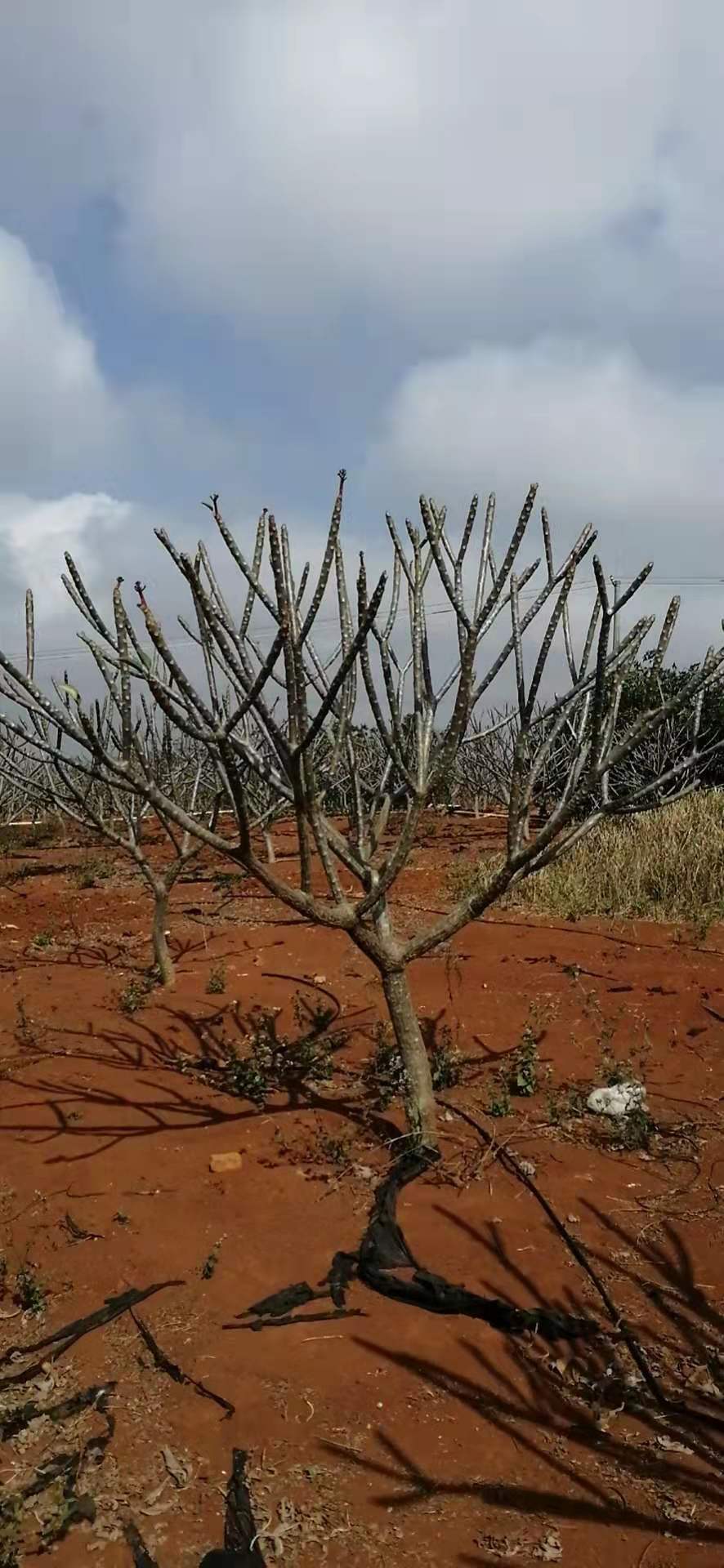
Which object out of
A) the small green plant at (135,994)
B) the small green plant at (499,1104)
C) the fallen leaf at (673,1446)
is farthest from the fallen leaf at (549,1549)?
the small green plant at (135,994)

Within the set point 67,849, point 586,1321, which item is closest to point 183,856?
point 586,1321

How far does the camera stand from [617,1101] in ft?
15.0

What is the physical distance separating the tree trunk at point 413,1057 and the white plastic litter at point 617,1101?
2.95 feet

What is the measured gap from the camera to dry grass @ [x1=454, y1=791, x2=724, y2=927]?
8.12 metres

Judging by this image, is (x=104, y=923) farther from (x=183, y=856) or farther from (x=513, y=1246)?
(x=513, y=1246)

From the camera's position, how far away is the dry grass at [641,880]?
8117 millimetres

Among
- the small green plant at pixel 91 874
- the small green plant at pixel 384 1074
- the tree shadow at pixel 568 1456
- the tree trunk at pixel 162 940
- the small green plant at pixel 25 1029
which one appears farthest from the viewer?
the small green plant at pixel 91 874

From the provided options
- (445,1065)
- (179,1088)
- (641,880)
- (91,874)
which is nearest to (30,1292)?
(179,1088)

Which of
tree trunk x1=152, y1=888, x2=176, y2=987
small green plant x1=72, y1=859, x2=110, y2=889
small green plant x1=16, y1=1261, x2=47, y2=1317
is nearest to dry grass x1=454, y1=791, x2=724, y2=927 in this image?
tree trunk x1=152, y1=888, x2=176, y2=987

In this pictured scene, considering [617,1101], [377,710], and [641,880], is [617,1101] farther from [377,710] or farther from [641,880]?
[641,880]

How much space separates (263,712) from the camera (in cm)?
308

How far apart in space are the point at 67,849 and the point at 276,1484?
1378 cm

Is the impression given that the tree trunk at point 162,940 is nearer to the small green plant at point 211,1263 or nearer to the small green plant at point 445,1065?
the small green plant at point 445,1065

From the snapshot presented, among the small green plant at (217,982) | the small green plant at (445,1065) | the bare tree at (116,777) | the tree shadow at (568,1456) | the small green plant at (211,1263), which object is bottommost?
the tree shadow at (568,1456)
